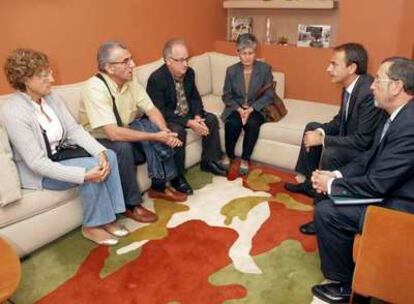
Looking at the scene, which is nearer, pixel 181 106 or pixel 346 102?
pixel 346 102

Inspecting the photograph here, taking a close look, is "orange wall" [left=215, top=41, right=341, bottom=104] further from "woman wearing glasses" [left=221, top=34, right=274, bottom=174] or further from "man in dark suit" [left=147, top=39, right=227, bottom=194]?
"man in dark suit" [left=147, top=39, right=227, bottom=194]

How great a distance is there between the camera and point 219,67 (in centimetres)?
394

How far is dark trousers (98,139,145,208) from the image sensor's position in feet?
8.48

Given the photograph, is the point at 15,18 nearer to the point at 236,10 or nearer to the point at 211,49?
the point at 211,49

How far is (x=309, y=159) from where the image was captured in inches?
115

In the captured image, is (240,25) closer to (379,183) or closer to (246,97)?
(246,97)

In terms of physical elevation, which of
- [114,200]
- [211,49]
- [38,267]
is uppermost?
[211,49]

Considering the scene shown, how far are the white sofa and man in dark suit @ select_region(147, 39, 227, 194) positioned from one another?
144mm

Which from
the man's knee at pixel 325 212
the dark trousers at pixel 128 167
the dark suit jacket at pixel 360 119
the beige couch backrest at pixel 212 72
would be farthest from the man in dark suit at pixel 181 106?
the man's knee at pixel 325 212

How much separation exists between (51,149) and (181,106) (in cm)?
120

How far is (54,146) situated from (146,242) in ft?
2.72

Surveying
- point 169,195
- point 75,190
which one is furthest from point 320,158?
point 75,190

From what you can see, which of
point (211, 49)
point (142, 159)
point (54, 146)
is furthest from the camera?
point (211, 49)

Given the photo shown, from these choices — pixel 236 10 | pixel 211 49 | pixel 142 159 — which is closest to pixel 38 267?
pixel 142 159
